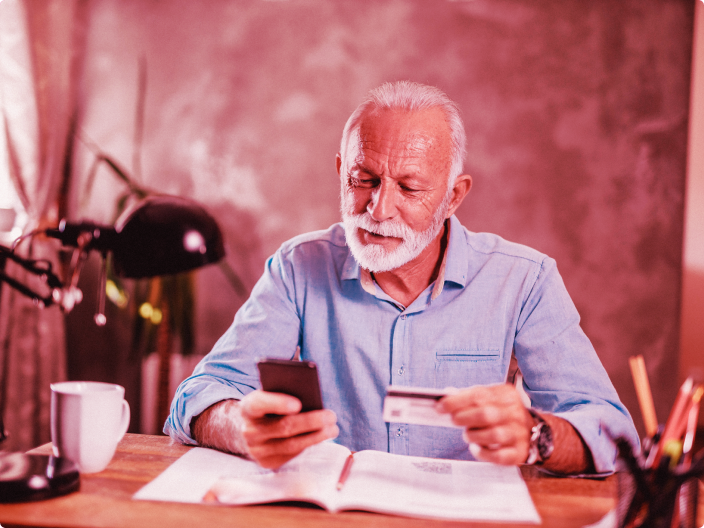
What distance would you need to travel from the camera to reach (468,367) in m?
1.45

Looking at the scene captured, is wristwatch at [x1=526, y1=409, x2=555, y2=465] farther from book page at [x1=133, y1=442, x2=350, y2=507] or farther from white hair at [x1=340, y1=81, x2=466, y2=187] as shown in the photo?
white hair at [x1=340, y1=81, x2=466, y2=187]

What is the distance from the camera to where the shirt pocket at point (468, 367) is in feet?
4.74

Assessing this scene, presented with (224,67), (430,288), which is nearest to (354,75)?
(224,67)

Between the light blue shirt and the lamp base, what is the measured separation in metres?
0.38

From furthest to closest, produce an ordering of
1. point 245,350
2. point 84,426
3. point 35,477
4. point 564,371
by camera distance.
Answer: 1. point 245,350
2. point 564,371
3. point 84,426
4. point 35,477

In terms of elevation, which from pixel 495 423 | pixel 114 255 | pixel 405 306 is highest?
pixel 114 255

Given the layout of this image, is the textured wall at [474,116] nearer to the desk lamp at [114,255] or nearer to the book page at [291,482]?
the desk lamp at [114,255]

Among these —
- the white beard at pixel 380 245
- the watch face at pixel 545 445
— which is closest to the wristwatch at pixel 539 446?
the watch face at pixel 545 445

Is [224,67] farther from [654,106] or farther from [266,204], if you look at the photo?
[654,106]

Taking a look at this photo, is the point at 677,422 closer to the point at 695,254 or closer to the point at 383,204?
the point at 383,204

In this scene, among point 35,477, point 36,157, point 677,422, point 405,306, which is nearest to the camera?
point 677,422

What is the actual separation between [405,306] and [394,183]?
351 millimetres

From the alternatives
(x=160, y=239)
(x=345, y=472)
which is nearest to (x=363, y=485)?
(x=345, y=472)

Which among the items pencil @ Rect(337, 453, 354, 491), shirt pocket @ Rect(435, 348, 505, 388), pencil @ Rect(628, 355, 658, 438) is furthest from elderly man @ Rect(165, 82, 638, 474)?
pencil @ Rect(628, 355, 658, 438)
